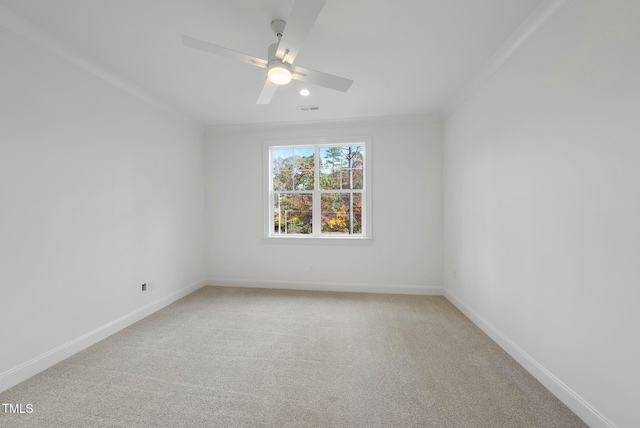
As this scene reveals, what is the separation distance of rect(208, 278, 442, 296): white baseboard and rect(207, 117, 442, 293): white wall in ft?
0.05

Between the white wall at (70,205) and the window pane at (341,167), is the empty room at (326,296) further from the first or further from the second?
the window pane at (341,167)

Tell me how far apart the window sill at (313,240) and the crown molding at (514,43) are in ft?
7.06

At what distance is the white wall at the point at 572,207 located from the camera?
4.30 feet

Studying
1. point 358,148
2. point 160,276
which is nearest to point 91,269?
point 160,276

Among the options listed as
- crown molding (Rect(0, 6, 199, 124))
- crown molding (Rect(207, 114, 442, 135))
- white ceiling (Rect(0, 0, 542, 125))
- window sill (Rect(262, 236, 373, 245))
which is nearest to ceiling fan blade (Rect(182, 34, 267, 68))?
white ceiling (Rect(0, 0, 542, 125))

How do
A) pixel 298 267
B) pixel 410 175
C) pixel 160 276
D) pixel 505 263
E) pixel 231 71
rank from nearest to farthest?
1. pixel 505 263
2. pixel 231 71
3. pixel 160 276
4. pixel 410 175
5. pixel 298 267

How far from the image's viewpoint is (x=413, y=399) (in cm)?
173

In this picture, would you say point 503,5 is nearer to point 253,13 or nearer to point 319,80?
point 319,80

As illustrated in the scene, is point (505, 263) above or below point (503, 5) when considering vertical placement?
below

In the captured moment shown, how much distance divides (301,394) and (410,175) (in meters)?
3.06

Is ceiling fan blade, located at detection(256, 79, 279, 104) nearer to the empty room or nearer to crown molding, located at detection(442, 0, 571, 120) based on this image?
the empty room

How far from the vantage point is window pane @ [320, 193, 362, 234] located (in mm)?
4160

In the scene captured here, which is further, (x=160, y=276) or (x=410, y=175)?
(x=410, y=175)

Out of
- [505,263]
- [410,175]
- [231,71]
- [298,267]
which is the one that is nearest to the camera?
[505,263]
